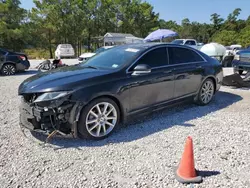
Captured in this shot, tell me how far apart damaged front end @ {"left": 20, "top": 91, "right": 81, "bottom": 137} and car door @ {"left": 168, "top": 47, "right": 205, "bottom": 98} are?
2238mm

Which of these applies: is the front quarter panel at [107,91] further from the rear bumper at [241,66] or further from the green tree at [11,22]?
the green tree at [11,22]

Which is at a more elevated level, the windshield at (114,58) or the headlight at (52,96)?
the windshield at (114,58)

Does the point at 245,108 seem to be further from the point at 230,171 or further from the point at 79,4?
the point at 79,4

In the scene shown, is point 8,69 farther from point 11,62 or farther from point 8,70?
point 11,62

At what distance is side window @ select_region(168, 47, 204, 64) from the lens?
465 cm

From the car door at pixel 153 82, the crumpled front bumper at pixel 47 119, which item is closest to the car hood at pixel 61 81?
the crumpled front bumper at pixel 47 119

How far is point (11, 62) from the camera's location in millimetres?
10703

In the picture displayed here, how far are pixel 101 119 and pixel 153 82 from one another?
1.21 metres

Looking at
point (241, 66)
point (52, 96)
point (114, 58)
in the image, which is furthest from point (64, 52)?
point (52, 96)

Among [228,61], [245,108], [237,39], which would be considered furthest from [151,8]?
[245,108]

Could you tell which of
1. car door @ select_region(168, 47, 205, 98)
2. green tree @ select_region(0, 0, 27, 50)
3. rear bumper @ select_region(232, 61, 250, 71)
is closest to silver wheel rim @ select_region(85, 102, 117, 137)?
car door @ select_region(168, 47, 205, 98)

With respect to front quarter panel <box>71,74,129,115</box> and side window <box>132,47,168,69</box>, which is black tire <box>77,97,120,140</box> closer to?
front quarter panel <box>71,74,129,115</box>

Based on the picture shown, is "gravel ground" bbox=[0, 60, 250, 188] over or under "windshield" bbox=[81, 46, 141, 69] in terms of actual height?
under

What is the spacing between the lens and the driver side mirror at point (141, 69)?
382 centimetres
